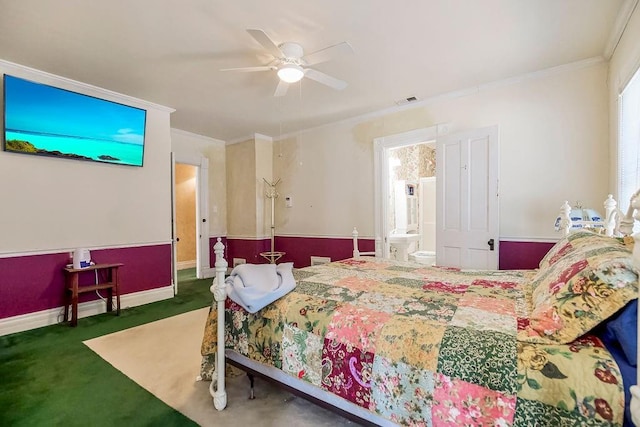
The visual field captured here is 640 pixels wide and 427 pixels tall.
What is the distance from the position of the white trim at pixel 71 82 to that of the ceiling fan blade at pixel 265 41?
2.39 m

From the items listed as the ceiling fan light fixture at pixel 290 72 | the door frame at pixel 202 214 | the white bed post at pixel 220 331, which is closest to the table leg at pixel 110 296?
the door frame at pixel 202 214

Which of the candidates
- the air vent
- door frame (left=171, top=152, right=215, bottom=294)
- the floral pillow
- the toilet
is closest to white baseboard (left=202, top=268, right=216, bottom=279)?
door frame (left=171, top=152, right=215, bottom=294)

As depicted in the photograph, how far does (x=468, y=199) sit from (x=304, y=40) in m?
2.44

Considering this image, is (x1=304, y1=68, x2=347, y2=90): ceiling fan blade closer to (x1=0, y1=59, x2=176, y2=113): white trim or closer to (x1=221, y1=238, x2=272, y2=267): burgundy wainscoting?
(x1=0, y1=59, x2=176, y2=113): white trim

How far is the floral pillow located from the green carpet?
1.86 metres

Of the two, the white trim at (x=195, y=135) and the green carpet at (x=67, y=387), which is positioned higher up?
the white trim at (x=195, y=135)

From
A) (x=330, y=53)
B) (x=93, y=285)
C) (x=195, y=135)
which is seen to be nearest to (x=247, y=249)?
(x=195, y=135)

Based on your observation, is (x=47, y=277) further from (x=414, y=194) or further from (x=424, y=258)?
(x=414, y=194)

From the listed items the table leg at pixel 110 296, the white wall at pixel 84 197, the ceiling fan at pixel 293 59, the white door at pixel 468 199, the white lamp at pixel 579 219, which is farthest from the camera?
the table leg at pixel 110 296

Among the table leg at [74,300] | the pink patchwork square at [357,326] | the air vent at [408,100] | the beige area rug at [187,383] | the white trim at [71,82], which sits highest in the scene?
the air vent at [408,100]

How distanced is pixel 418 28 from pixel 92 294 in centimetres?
443

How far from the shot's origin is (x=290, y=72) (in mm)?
2641

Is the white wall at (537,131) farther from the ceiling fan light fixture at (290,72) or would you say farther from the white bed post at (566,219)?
the ceiling fan light fixture at (290,72)

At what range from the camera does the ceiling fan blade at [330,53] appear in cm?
223
